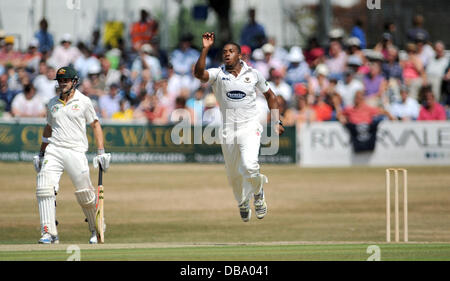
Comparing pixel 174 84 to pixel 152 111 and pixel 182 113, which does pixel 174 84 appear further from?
pixel 182 113

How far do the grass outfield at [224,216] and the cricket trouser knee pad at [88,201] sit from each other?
1.42 ft

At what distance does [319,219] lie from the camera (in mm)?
16109

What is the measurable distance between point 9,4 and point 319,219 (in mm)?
13805

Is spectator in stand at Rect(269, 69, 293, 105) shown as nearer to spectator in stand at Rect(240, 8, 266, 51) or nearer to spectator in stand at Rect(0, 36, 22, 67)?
spectator in stand at Rect(240, 8, 266, 51)

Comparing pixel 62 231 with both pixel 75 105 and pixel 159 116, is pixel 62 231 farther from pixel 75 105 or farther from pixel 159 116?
pixel 159 116

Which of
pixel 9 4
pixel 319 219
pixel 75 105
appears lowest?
pixel 319 219

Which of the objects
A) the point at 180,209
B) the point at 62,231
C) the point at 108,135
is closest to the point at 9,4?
the point at 108,135

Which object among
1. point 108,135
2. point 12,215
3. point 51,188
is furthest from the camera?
point 108,135

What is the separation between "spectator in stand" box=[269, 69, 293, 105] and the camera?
23469 millimetres

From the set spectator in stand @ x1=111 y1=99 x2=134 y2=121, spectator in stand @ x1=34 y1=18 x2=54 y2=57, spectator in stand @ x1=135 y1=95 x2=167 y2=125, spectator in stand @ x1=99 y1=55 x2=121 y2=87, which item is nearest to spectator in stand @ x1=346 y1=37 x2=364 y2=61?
spectator in stand @ x1=135 y1=95 x2=167 y2=125

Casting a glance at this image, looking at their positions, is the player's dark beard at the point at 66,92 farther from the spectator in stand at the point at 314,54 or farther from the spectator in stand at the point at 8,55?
the spectator in stand at the point at 314,54

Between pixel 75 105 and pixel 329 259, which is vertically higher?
pixel 75 105

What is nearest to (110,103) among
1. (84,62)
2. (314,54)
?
(84,62)

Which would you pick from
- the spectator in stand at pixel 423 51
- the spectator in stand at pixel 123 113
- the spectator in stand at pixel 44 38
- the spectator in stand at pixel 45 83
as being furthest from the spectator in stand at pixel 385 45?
the spectator in stand at pixel 44 38
